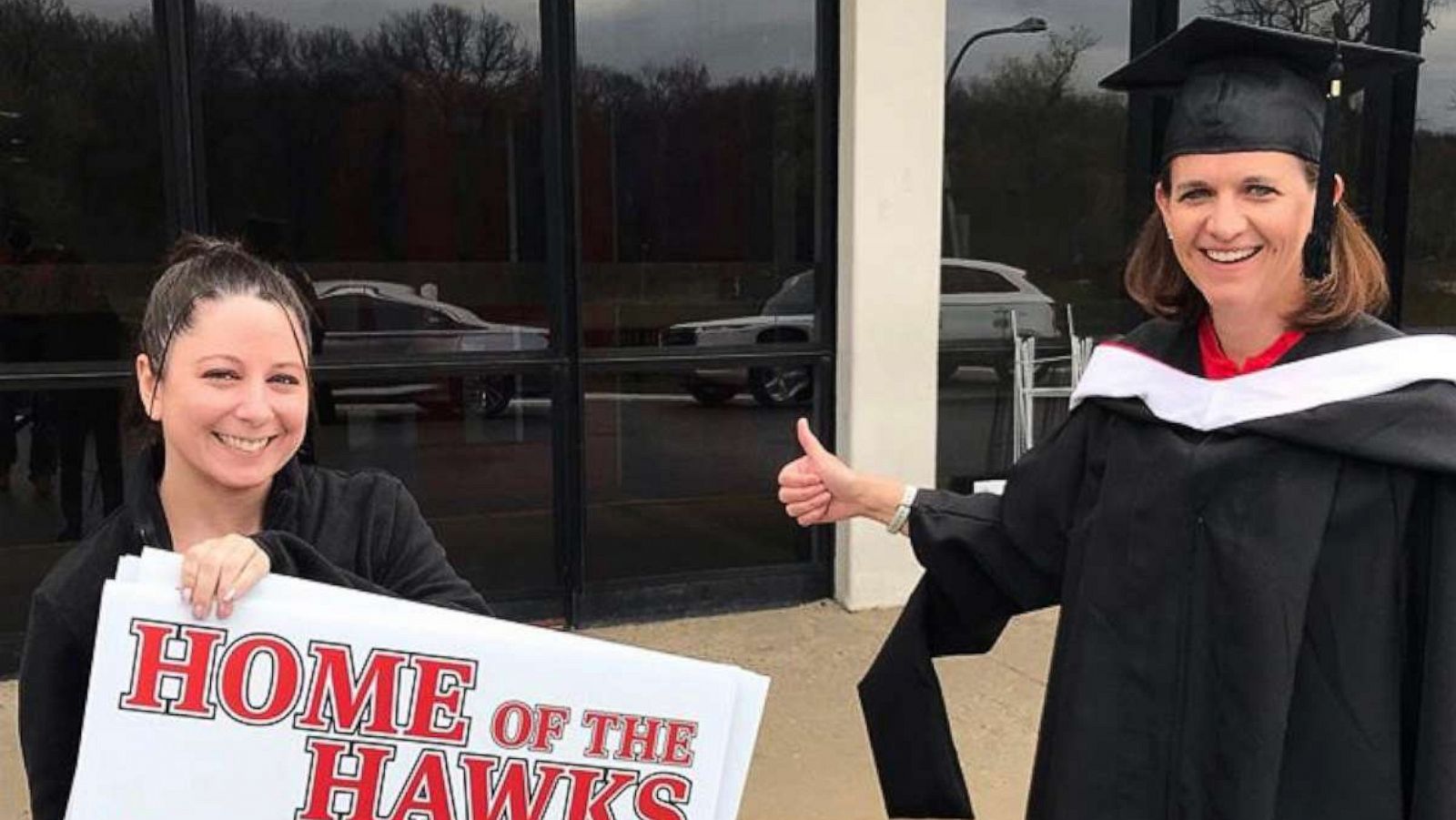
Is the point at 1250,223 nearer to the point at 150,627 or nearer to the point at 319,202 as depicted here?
the point at 150,627

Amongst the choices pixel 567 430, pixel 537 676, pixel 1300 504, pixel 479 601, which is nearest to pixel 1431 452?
pixel 1300 504

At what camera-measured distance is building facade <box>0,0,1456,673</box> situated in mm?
4930

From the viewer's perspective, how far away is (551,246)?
5297 millimetres

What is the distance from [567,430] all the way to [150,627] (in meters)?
3.90

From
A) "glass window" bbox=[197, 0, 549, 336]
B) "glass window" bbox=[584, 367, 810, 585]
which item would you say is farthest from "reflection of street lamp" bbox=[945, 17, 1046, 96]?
"glass window" bbox=[197, 0, 549, 336]

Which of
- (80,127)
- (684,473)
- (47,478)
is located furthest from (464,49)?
(47,478)

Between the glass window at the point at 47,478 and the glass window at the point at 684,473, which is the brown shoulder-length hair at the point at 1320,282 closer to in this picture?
the glass window at the point at 684,473

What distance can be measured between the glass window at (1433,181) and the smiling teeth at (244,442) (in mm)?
6633

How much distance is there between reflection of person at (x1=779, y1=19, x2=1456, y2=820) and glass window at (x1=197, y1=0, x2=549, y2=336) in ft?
11.9

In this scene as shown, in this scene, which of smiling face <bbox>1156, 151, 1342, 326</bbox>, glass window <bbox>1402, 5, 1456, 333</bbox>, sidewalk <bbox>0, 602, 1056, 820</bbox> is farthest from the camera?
glass window <bbox>1402, 5, 1456, 333</bbox>

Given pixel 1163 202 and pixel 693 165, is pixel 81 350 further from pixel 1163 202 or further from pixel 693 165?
pixel 1163 202

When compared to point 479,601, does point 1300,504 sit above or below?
above

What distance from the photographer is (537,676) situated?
1604 mm

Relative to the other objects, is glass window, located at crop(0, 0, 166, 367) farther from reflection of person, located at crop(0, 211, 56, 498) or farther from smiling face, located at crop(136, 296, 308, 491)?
smiling face, located at crop(136, 296, 308, 491)
